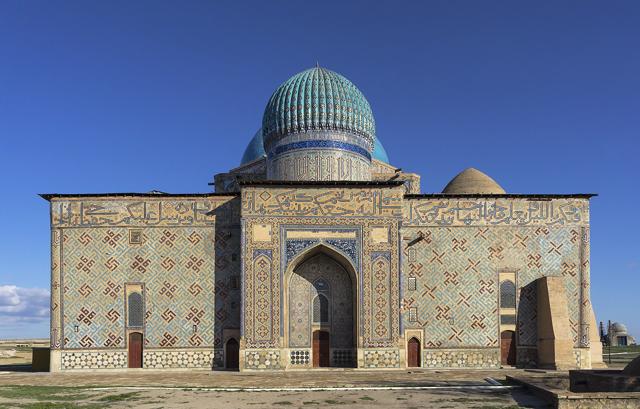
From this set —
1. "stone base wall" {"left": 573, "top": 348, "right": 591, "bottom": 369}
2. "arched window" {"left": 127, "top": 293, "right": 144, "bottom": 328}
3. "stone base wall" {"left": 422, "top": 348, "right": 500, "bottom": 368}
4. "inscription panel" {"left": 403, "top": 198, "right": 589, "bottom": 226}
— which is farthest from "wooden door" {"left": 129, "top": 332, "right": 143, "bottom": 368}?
"stone base wall" {"left": 573, "top": 348, "right": 591, "bottom": 369}

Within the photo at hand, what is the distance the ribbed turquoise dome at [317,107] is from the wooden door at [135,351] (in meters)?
8.06

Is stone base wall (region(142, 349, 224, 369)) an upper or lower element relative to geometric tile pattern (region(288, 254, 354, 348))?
lower

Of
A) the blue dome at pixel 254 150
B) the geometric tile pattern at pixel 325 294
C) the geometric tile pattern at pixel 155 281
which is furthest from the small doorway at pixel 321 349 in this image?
the blue dome at pixel 254 150

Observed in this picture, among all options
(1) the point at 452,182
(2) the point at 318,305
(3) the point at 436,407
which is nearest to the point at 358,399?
(3) the point at 436,407

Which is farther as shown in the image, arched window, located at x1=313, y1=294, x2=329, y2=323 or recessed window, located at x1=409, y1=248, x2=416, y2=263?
recessed window, located at x1=409, y1=248, x2=416, y2=263

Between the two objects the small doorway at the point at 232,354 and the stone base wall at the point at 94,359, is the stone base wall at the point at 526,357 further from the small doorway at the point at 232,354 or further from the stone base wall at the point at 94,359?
the stone base wall at the point at 94,359

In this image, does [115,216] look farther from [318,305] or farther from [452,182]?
[452,182]

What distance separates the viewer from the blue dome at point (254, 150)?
2438 centimetres

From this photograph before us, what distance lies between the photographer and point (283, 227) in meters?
16.6

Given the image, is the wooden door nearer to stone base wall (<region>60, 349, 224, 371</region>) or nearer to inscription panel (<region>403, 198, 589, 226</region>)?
stone base wall (<region>60, 349, 224, 371</region>)

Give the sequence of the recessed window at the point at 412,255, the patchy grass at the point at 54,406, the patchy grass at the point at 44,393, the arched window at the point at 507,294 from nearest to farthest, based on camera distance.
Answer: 1. the patchy grass at the point at 54,406
2. the patchy grass at the point at 44,393
3. the arched window at the point at 507,294
4. the recessed window at the point at 412,255

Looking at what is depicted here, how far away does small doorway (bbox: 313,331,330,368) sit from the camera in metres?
16.9

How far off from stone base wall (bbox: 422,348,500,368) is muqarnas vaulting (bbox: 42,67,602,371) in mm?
42

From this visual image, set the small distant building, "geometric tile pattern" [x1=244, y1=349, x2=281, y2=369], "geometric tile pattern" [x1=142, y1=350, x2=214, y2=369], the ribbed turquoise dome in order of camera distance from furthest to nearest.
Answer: the small distant building, the ribbed turquoise dome, "geometric tile pattern" [x1=142, y1=350, x2=214, y2=369], "geometric tile pattern" [x1=244, y1=349, x2=281, y2=369]
